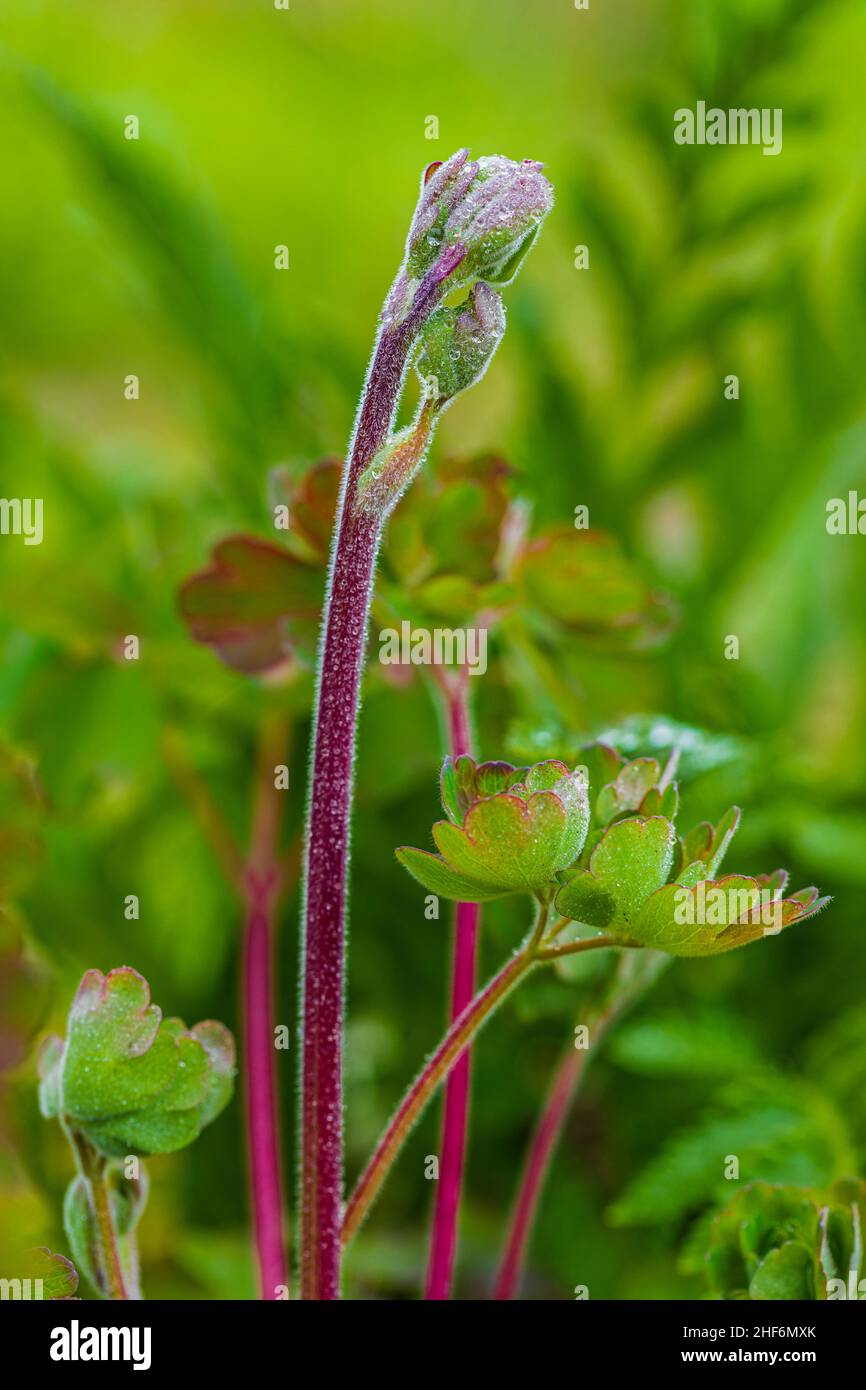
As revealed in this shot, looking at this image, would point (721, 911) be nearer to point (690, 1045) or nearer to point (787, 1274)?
point (787, 1274)

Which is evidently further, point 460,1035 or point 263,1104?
point 263,1104

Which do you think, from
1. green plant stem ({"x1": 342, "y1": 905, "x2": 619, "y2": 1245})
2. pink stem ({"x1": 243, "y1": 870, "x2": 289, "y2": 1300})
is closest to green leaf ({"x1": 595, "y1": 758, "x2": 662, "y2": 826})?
green plant stem ({"x1": 342, "y1": 905, "x2": 619, "y2": 1245})

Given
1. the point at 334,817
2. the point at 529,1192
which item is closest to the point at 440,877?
the point at 334,817

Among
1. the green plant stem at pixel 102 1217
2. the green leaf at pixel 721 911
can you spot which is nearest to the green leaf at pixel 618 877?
the green leaf at pixel 721 911

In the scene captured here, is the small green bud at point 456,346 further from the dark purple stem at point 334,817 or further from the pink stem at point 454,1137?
the pink stem at point 454,1137

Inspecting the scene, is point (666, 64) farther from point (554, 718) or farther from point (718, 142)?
point (554, 718)

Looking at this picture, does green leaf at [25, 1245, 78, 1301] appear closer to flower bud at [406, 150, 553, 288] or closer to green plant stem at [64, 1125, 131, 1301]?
green plant stem at [64, 1125, 131, 1301]
